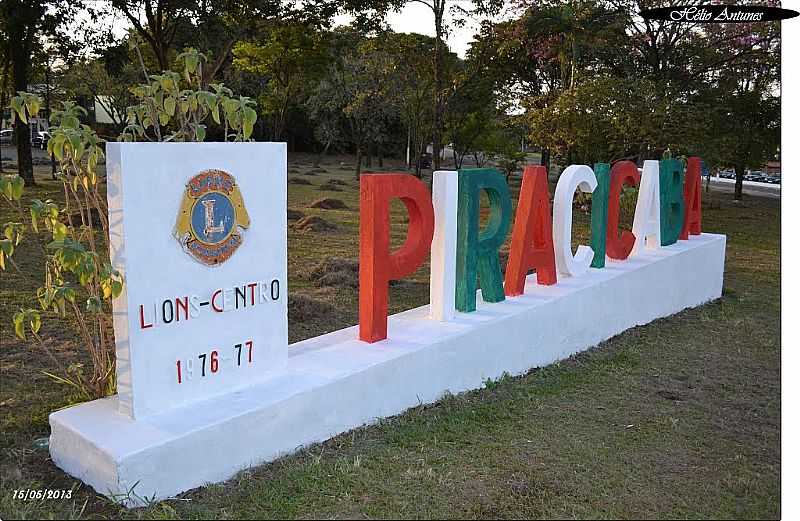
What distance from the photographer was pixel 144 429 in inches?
128

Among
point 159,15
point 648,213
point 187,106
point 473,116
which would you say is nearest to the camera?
point 187,106

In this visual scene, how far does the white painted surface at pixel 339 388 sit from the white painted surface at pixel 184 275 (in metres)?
0.14

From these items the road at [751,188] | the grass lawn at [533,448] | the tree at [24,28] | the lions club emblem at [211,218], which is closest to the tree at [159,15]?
the tree at [24,28]

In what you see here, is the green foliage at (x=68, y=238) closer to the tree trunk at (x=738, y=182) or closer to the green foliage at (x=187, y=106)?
the green foliage at (x=187, y=106)

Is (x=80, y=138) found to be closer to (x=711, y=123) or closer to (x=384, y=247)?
(x=384, y=247)

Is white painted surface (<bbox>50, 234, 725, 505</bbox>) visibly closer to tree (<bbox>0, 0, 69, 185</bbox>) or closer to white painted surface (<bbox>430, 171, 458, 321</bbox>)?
white painted surface (<bbox>430, 171, 458, 321</bbox>)

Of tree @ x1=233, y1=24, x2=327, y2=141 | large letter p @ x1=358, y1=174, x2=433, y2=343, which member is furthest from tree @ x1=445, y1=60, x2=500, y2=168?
large letter p @ x1=358, y1=174, x2=433, y2=343

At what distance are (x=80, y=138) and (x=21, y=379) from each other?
6.31ft
